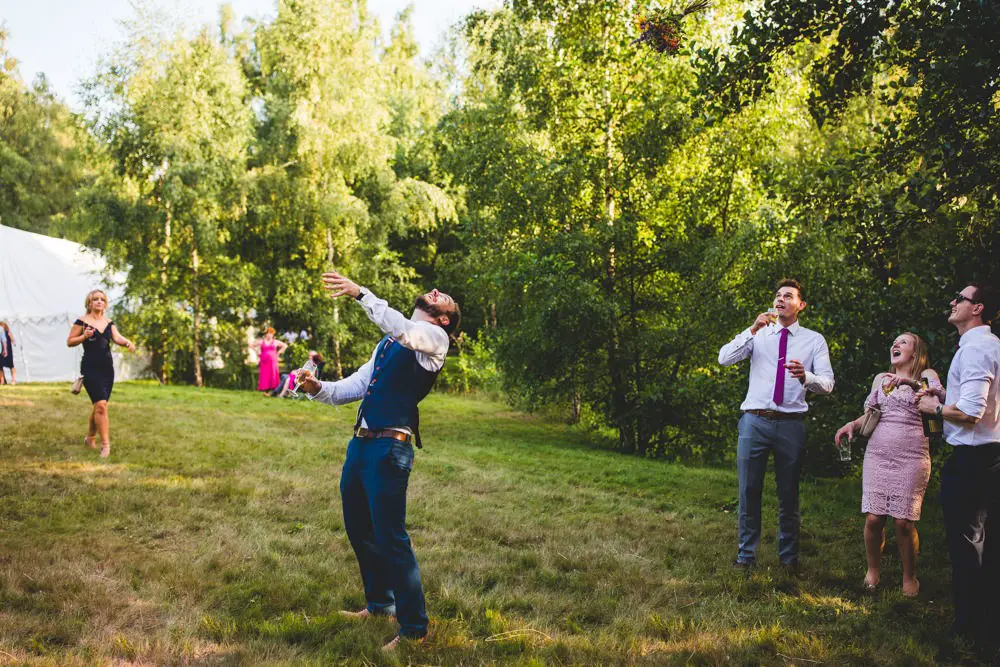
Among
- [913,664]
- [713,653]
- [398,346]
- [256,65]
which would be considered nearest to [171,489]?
[398,346]

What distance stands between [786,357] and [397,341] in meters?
3.34

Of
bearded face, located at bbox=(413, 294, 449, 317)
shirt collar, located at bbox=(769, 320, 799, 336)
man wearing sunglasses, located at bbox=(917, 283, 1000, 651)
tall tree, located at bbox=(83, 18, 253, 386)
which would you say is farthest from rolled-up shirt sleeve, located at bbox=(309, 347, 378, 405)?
tall tree, located at bbox=(83, 18, 253, 386)

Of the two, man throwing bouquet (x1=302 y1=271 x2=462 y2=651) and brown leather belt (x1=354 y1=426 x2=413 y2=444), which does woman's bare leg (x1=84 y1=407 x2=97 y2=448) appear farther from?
brown leather belt (x1=354 y1=426 x2=413 y2=444)

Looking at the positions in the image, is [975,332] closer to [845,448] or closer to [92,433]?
[845,448]

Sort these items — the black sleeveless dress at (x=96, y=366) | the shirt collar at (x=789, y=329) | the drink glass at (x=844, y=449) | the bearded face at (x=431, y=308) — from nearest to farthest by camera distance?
the bearded face at (x=431, y=308) → the drink glass at (x=844, y=449) → the shirt collar at (x=789, y=329) → the black sleeveless dress at (x=96, y=366)

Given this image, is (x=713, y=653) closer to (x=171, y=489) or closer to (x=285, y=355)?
(x=171, y=489)

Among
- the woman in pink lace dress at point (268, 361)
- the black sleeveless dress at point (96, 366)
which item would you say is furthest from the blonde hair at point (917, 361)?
the woman in pink lace dress at point (268, 361)

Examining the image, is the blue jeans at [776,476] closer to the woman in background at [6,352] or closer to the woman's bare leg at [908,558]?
the woman's bare leg at [908,558]

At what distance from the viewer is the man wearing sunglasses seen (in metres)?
4.06

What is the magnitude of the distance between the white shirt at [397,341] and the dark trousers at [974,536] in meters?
3.17

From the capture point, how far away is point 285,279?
989 inches

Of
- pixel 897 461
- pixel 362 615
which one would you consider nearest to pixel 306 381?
pixel 362 615

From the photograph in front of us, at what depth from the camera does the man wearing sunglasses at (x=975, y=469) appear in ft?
13.3

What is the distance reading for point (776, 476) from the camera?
5582mm
